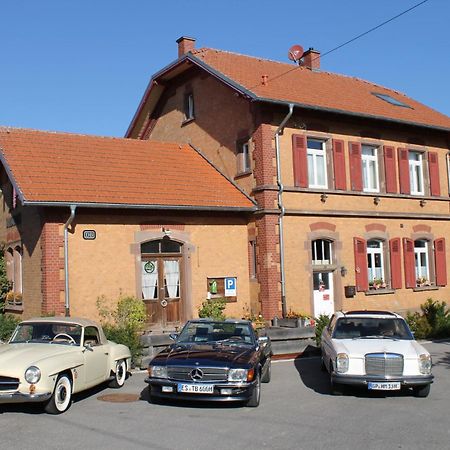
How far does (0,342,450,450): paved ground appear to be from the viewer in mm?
7270

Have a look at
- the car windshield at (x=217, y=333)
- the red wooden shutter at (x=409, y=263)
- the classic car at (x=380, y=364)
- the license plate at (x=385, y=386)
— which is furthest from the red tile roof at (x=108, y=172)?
the license plate at (x=385, y=386)

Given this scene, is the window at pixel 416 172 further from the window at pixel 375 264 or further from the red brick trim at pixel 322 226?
the red brick trim at pixel 322 226

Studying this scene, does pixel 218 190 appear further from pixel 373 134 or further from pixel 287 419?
pixel 287 419

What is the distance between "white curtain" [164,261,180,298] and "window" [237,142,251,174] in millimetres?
4093

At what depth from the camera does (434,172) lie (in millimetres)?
23031

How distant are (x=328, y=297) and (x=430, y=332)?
10.8 ft

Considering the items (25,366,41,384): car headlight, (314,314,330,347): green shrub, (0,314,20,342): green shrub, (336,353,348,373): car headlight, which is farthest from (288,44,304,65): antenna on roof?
(25,366,41,384): car headlight

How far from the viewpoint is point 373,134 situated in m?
21.4

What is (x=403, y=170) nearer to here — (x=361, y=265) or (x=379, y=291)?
(x=361, y=265)

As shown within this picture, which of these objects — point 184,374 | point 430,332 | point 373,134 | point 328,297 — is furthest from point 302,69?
point 184,374

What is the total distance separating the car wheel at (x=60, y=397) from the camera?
8.81 meters

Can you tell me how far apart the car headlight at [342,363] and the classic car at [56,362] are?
398 centimetres

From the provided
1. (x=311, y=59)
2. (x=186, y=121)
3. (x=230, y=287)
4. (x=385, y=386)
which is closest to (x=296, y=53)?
(x=311, y=59)

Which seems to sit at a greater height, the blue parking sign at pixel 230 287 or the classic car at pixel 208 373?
the blue parking sign at pixel 230 287
